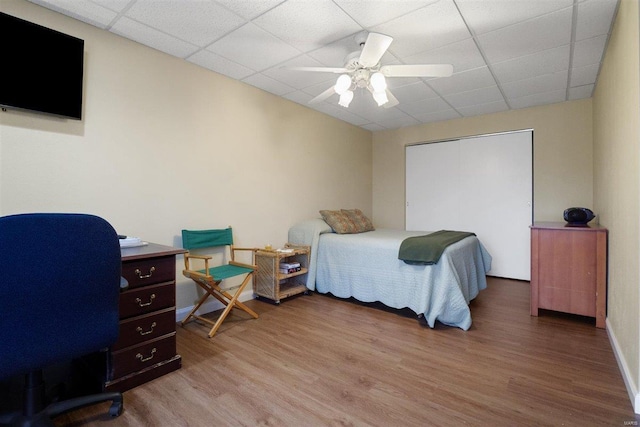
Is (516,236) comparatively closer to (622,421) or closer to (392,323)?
(392,323)

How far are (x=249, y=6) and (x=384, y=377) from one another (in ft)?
8.42

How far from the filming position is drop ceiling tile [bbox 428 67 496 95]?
3.12 meters

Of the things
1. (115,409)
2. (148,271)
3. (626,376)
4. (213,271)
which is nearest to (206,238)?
(213,271)

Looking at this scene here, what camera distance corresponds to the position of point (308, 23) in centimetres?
226

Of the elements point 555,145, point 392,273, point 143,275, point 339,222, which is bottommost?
point 392,273

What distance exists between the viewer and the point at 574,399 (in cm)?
165

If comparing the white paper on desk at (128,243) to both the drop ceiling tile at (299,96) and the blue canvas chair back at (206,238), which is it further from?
the drop ceiling tile at (299,96)

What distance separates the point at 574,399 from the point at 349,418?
123 cm

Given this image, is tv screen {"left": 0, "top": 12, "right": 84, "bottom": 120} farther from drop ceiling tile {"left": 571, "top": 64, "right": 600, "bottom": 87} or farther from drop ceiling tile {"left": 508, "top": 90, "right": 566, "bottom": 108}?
drop ceiling tile {"left": 508, "top": 90, "right": 566, "bottom": 108}

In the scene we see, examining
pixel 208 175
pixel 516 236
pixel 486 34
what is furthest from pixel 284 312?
pixel 516 236

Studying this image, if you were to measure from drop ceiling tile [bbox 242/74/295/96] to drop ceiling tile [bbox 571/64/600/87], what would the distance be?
9.61 feet

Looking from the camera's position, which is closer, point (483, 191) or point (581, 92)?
point (581, 92)

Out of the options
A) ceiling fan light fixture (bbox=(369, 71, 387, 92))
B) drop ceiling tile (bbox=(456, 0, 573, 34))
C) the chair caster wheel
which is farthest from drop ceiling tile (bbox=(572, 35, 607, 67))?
the chair caster wheel

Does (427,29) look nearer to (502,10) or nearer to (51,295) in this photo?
(502,10)
